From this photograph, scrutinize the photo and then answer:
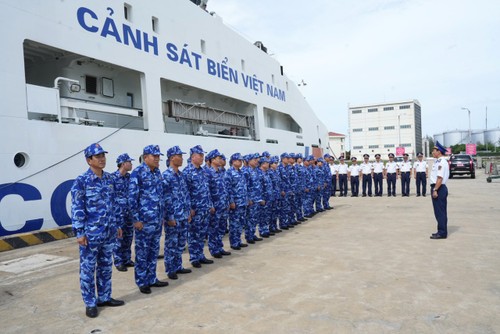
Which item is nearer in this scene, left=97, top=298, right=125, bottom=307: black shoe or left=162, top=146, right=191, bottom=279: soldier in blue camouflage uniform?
left=97, top=298, right=125, bottom=307: black shoe

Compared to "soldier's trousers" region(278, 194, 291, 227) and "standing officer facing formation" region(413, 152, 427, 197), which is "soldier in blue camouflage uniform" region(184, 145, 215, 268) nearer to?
"soldier's trousers" region(278, 194, 291, 227)

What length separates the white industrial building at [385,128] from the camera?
196ft

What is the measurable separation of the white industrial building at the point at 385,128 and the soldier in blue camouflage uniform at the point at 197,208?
59.3m

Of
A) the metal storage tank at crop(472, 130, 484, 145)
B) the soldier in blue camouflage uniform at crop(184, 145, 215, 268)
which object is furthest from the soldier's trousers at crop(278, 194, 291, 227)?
the metal storage tank at crop(472, 130, 484, 145)

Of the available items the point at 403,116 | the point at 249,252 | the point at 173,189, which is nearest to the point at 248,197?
the point at 249,252

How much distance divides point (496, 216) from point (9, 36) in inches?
351

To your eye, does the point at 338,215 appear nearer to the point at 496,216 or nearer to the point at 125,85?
the point at 496,216

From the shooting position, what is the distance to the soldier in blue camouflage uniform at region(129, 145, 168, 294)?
3.42 m

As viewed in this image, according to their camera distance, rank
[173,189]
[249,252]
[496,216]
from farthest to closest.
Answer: [496,216] < [249,252] < [173,189]

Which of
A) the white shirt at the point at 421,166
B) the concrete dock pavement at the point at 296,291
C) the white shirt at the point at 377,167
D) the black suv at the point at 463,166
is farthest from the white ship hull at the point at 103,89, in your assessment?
the black suv at the point at 463,166

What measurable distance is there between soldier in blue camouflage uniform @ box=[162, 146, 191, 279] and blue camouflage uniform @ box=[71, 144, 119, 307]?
0.74m

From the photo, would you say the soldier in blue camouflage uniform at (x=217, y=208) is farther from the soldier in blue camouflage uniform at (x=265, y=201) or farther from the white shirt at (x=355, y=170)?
the white shirt at (x=355, y=170)

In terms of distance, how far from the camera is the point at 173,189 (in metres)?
3.81

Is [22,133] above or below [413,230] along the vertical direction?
above
